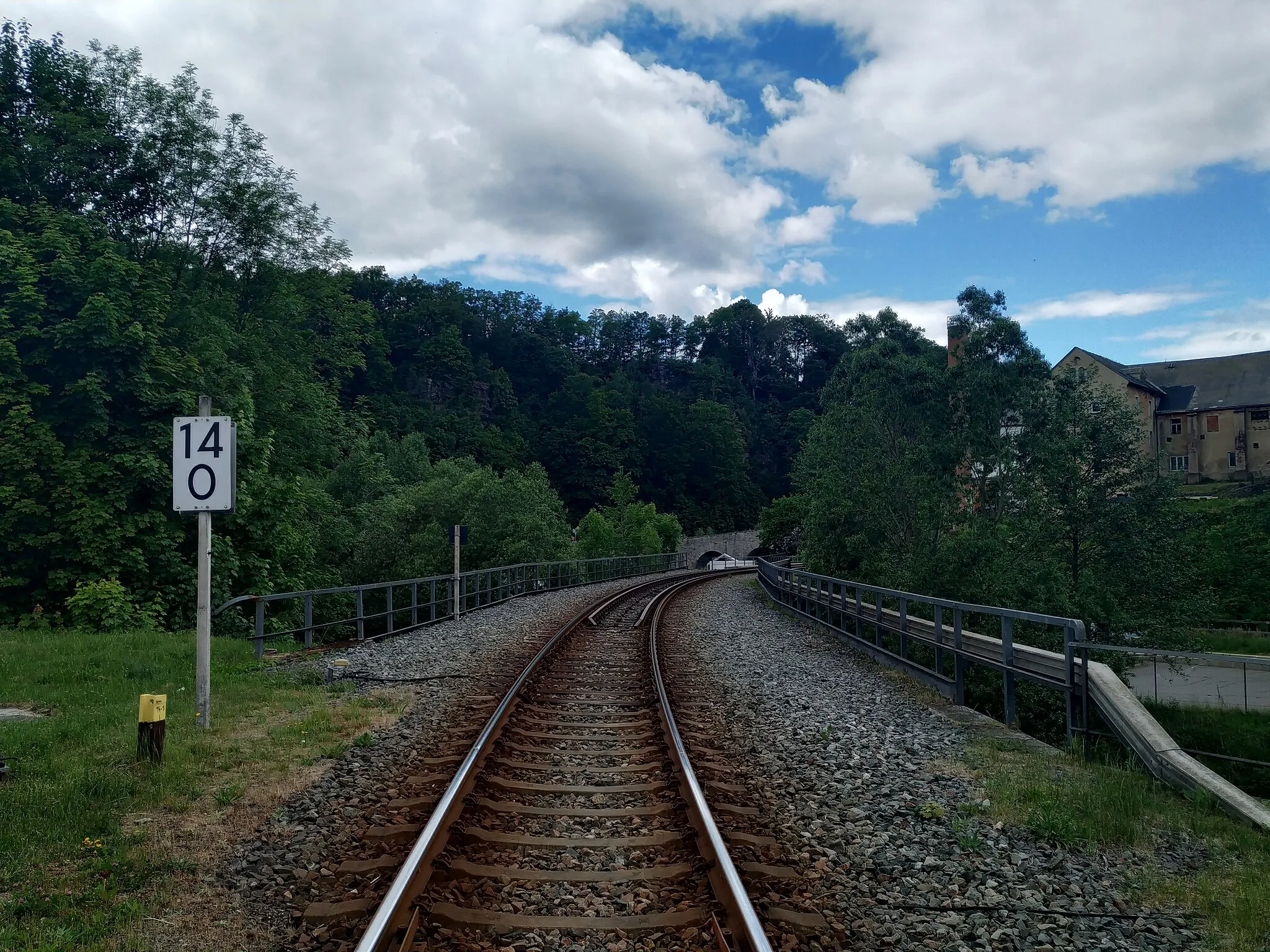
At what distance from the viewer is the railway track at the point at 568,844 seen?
3814mm

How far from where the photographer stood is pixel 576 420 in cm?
9919

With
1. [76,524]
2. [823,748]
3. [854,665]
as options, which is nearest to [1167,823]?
[823,748]

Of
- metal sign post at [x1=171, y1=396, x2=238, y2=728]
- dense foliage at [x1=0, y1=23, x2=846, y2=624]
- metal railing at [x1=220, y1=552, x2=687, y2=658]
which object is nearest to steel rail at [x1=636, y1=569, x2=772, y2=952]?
metal sign post at [x1=171, y1=396, x2=238, y2=728]

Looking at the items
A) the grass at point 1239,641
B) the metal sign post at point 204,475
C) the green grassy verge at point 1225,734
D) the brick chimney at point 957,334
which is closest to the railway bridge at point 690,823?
the green grassy verge at point 1225,734

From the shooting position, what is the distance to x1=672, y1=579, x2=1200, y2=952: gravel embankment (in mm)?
3900

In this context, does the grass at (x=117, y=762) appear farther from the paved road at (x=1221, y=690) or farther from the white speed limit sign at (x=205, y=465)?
the paved road at (x=1221, y=690)

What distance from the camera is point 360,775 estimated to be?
20.7 feet

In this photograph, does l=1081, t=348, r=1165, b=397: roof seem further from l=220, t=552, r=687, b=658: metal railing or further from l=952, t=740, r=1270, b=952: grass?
l=952, t=740, r=1270, b=952: grass

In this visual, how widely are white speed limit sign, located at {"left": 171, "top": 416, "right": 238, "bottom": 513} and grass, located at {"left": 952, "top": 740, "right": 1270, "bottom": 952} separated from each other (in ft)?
20.5

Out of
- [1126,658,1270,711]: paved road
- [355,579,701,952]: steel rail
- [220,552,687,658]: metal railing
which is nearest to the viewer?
[355,579,701,952]: steel rail

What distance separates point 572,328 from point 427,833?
133 metres

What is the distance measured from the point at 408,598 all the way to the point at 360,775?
95.1 feet

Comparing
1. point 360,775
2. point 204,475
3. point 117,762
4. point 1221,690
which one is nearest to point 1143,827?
point 1221,690

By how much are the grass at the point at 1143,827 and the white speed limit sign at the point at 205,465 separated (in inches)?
246
